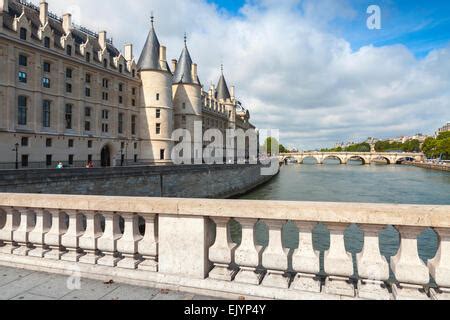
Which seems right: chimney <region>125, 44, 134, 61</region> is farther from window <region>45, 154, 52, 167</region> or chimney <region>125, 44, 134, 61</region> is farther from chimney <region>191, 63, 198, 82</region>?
window <region>45, 154, 52, 167</region>

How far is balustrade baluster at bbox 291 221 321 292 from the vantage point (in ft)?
10.1

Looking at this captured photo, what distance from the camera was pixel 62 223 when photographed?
4004 mm

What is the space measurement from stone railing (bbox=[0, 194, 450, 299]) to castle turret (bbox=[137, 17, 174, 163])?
131 ft

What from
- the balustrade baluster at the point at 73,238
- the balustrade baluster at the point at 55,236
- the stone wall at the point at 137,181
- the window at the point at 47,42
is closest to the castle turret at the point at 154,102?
the stone wall at the point at 137,181

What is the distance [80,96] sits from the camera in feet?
108

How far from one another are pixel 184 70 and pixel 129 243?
166ft

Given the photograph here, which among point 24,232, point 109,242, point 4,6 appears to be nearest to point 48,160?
point 4,6

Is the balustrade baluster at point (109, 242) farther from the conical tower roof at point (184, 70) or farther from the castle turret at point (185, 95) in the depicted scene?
the conical tower roof at point (184, 70)

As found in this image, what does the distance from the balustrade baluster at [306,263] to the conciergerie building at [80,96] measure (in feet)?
92.4

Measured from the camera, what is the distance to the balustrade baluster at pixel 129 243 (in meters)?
3.62

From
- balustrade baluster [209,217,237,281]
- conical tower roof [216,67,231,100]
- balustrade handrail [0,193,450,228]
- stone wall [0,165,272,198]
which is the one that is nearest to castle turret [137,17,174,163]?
stone wall [0,165,272,198]

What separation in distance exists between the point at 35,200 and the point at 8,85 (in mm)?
27718
